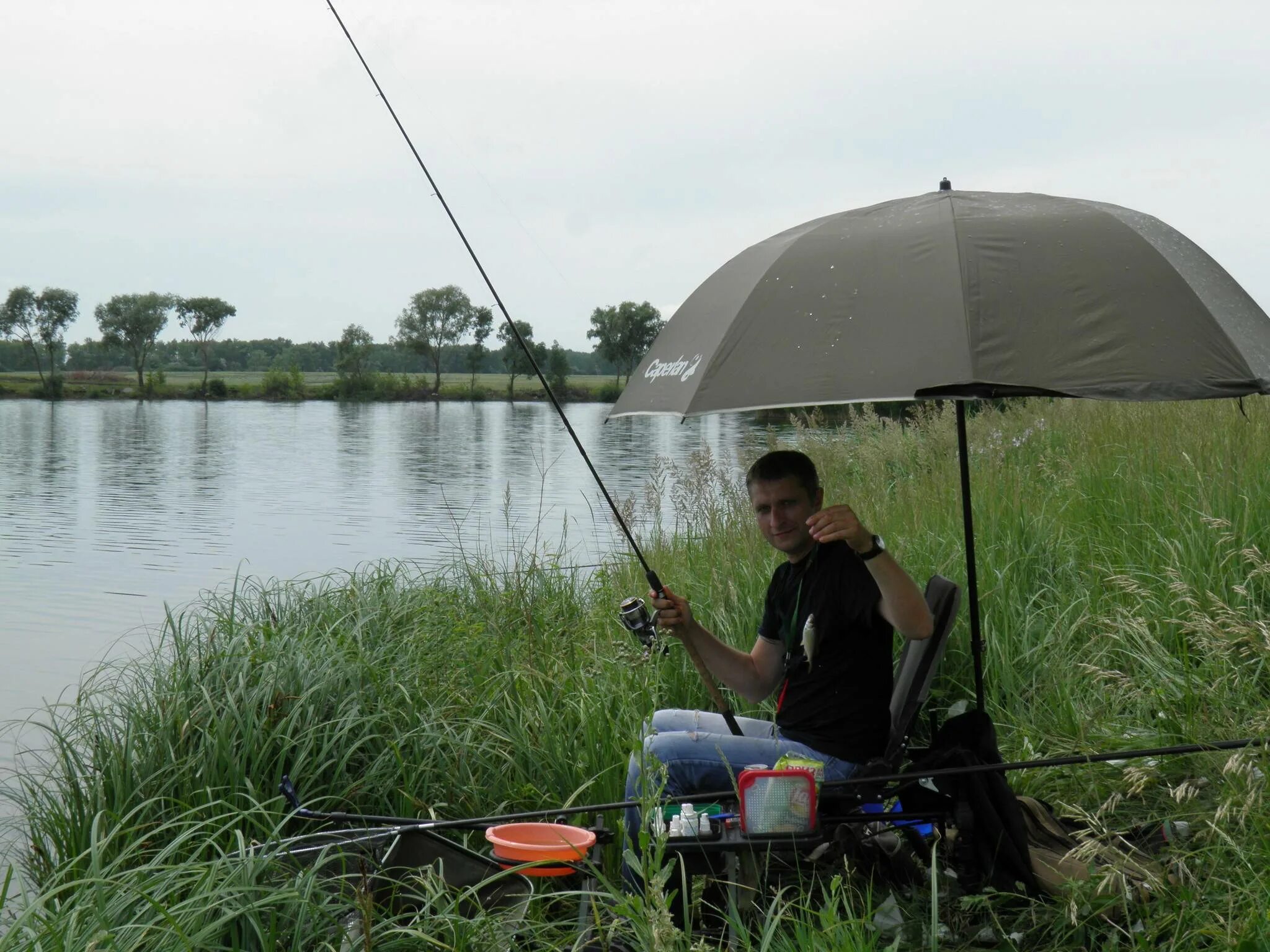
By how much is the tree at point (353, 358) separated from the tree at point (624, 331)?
267ft

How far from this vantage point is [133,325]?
90875mm

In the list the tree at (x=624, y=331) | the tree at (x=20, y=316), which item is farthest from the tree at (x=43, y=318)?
the tree at (x=624, y=331)

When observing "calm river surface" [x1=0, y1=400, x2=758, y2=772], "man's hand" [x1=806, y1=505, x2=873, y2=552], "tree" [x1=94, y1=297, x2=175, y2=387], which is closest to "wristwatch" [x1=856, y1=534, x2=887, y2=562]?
"man's hand" [x1=806, y1=505, x2=873, y2=552]

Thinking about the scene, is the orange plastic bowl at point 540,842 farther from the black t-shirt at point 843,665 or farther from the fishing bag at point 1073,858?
the fishing bag at point 1073,858

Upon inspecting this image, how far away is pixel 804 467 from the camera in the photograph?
10.6 ft

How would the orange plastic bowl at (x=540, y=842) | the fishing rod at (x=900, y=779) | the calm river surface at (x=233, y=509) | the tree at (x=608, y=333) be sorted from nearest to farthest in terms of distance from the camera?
the fishing rod at (x=900, y=779), the orange plastic bowl at (x=540, y=842), the tree at (x=608, y=333), the calm river surface at (x=233, y=509)

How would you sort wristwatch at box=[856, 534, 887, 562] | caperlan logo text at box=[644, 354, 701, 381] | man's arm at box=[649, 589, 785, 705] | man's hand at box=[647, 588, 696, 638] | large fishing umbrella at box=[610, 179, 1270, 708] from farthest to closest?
man's arm at box=[649, 589, 785, 705]
man's hand at box=[647, 588, 696, 638]
wristwatch at box=[856, 534, 887, 562]
caperlan logo text at box=[644, 354, 701, 381]
large fishing umbrella at box=[610, 179, 1270, 708]

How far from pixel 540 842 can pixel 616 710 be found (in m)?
1.39

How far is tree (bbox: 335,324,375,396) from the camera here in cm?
8569

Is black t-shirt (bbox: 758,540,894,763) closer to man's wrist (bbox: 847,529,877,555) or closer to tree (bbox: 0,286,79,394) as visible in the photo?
man's wrist (bbox: 847,529,877,555)

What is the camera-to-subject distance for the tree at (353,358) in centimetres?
A: 8569

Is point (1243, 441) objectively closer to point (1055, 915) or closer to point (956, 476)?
point (956, 476)

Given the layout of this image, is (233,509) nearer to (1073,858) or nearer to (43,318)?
(1073,858)

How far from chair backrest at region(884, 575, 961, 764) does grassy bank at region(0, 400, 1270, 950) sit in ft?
1.36
